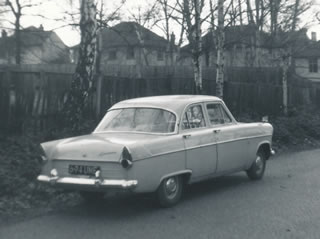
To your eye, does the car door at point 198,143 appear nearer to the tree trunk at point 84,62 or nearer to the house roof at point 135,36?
the tree trunk at point 84,62

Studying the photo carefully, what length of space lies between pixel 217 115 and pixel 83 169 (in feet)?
9.85

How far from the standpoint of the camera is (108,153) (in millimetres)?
6516

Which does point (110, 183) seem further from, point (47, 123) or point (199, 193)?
point (47, 123)

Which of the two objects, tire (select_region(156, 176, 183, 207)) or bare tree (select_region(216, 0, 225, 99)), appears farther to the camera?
bare tree (select_region(216, 0, 225, 99))

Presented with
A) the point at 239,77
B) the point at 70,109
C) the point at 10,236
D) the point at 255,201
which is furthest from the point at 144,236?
the point at 239,77

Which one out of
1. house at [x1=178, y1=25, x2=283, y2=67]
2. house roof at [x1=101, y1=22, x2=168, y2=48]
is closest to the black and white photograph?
house at [x1=178, y1=25, x2=283, y2=67]

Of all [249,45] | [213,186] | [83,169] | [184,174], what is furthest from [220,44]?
[83,169]

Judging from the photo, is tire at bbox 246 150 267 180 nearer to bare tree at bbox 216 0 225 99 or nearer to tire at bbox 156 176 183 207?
tire at bbox 156 176 183 207

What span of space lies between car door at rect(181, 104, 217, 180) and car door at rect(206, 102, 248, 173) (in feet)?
0.64

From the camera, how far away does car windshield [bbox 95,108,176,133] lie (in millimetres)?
7492

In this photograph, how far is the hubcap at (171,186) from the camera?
7137 millimetres

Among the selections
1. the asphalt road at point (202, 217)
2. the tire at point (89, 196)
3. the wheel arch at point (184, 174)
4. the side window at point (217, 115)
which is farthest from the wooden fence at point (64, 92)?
the wheel arch at point (184, 174)

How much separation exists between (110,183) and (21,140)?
448 cm

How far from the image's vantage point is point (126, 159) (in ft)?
20.9
